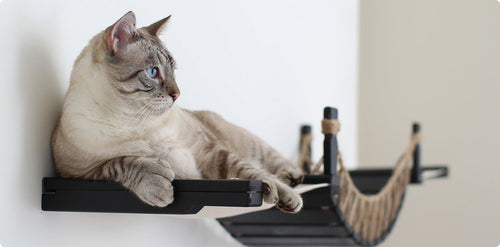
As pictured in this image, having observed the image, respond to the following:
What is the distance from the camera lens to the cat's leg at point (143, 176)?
84cm

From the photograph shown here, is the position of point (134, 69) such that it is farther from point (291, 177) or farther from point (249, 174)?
point (291, 177)

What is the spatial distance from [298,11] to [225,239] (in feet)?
3.10

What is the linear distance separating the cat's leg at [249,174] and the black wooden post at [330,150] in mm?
289

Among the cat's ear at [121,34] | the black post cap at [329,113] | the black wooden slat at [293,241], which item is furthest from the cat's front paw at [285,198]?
the black wooden slat at [293,241]

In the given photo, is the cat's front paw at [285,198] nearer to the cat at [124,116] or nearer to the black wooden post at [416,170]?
the cat at [124,116]

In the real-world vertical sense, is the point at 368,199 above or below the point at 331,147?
below

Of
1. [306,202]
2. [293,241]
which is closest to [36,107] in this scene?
[306,202]

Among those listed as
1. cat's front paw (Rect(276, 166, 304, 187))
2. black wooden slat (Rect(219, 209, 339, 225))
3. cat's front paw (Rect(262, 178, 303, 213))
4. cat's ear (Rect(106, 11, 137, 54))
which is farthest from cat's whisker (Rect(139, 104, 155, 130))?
black wooden slat (Rect(219, 209, 339, 225))

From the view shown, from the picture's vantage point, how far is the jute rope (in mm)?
1449

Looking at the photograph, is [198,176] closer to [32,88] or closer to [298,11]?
[32,88]

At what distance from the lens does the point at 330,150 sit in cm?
133

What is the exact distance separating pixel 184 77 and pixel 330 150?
0.41 metres

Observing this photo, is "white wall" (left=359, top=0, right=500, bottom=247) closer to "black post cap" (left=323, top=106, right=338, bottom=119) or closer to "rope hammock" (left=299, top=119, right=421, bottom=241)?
"rope hammock" (left=299, top=119, right=421, bottom=241)

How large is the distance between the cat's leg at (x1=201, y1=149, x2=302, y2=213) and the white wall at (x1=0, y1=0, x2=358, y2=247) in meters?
0.22
